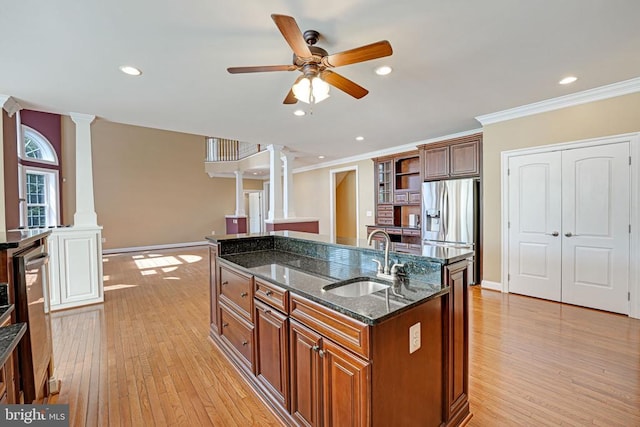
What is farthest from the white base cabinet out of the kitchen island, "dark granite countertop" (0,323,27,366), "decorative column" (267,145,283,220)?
"dark granite countertop" (0,323,27,366)

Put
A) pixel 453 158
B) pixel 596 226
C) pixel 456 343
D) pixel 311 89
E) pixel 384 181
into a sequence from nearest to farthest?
pixel 456 343
pixel 311 89
pixel 596 226
pixel 453 158
pixel 384 181

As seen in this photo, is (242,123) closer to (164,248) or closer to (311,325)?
(311,325)

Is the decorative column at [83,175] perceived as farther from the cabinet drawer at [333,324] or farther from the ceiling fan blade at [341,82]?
the cabinet drawer at [333,324]

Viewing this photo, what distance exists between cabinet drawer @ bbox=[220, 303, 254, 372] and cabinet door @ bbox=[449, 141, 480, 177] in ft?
13.2

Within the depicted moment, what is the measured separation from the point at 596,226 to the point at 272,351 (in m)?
3.87

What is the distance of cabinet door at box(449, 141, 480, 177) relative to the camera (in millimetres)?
4371

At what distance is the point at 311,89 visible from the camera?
6.90 feet

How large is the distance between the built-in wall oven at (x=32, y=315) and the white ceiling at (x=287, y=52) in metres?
1.54

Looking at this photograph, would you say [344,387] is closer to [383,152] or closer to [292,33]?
[292,33]

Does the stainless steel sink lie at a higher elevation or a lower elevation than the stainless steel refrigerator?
lower

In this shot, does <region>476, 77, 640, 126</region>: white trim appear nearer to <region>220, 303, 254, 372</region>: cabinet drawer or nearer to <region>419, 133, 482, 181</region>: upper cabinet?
<region>419, 133, 482, 181</region>: upper cabinet

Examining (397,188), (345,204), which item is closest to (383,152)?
(397,188)

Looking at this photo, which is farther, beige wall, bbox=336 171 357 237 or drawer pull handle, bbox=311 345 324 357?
beige wall, bbox=336 171 357 237

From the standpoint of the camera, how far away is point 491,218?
4113 millimetres
